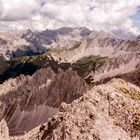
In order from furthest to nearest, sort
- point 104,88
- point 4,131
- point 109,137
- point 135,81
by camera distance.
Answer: point 4,131 → point 135,81 → point 104,88 → point 109,137

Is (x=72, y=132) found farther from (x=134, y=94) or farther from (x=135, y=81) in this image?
(x=135, y=81)

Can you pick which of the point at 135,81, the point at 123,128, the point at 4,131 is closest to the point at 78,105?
the point at 123,128

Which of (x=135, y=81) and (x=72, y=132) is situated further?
(x=135, y=81)

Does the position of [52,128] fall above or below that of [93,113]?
below

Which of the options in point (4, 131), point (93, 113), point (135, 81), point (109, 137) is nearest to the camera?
point (109, 137)

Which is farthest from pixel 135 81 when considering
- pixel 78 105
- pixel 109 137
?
pixel 109 137

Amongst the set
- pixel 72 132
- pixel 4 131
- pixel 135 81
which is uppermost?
pixel 72 132

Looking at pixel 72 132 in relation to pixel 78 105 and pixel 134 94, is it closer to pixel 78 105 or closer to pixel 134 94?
pixel 78 105
